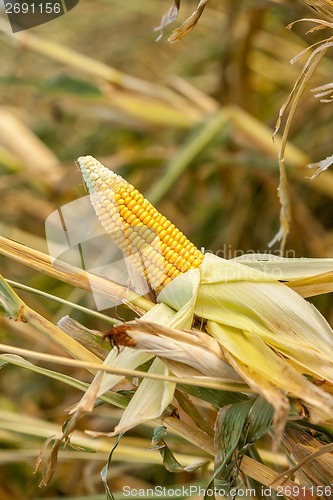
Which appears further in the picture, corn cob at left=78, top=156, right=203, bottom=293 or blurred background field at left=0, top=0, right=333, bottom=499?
blurred background field at left=0, top=0, right=333, bottom=499

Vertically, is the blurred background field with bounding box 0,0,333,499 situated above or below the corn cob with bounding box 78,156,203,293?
below

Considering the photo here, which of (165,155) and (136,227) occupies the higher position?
(136,227)

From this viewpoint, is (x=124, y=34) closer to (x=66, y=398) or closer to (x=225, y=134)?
(x=225, y=134)

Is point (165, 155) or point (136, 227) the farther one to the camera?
point (165, 155)
